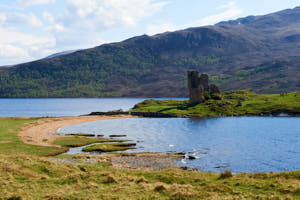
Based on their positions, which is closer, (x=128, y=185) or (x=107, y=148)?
(x=128, y=185)

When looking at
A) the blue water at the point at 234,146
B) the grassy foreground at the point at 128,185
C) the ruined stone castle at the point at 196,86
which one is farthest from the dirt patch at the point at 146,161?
the ruined stone castle at the point at 196,86

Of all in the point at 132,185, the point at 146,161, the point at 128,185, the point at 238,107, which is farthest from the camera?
the point at 238,107

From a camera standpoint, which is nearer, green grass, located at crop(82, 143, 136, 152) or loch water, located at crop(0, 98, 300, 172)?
loch water, located at crop(0, 98, 300, 172)

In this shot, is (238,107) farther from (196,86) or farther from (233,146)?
(233,146)

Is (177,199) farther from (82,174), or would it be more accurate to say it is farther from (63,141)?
(63,141)

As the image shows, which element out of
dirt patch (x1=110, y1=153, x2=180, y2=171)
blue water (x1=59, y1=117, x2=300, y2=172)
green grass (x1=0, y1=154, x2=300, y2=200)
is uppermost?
green grass (x1=0, y1=154, x2=300, y2=200)

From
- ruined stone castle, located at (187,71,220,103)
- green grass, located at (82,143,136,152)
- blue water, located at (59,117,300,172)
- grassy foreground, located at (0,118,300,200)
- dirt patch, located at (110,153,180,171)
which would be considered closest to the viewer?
grassy foreground, located at (0,118,300,200)

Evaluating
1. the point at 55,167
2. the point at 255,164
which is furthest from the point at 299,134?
the point at 55,167

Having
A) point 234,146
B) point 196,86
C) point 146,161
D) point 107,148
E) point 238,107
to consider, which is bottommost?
point 234,146

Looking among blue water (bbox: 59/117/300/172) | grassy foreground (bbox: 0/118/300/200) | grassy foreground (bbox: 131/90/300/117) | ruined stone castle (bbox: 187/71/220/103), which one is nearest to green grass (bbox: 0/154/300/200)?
grassy foreground (bbox: 0/118/300/200)

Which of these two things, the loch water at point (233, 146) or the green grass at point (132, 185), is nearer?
the green grass at point (132, 185)

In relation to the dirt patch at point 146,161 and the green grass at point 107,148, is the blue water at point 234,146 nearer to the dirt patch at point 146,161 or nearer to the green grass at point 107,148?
the green grass at point 107,148

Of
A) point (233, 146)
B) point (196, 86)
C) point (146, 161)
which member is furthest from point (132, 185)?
point (196, 86)

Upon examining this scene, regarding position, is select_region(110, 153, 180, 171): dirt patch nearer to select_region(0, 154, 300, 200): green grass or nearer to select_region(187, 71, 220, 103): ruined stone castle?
select_region(0, 154, 300, 200): green grass
